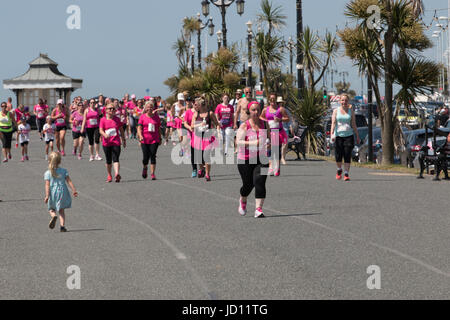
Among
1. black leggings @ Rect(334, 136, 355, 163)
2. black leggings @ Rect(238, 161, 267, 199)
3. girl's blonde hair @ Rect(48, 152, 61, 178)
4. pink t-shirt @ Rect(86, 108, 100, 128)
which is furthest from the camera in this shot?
pink t-shirt @ Rect(86, 108, 100, 128)

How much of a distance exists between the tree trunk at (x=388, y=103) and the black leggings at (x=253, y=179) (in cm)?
1132

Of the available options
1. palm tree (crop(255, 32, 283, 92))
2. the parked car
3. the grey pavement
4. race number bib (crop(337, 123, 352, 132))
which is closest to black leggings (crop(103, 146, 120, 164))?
the grey pavement

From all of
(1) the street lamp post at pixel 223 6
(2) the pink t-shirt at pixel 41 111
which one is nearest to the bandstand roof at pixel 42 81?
(1) the street lamp post at pixel 223 6

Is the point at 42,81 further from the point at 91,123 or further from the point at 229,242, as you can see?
the point at 229,242

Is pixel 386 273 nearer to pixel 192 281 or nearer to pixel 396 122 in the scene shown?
pixel 192 281

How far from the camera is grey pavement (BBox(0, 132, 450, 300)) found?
7613 millimetres

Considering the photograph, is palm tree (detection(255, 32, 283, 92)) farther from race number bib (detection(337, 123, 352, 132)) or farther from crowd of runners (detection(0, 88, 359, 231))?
race number bib (detection(337, 123, 352, 132))

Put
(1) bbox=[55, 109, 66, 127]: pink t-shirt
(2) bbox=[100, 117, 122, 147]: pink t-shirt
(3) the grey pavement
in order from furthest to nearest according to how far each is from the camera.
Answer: (1) bbox=[55, 109, 66, 127]: pink t-shirt < (2) bbox=[100, 117, 122, 147]: pink t-shirt < (3) the grey pavement

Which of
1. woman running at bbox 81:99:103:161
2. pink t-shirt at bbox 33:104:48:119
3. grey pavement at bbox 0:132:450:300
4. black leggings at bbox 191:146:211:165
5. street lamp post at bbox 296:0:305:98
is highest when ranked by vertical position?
street lamp post at bbox 296:0:305:98

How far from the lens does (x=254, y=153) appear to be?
40.9ft

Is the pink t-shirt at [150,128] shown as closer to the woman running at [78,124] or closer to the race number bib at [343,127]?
the race number bib at [343,127]

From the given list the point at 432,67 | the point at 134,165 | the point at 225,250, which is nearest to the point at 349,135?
the point at 432,67

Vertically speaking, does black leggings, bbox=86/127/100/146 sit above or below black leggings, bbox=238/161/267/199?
above

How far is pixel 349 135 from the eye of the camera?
1814 cm
